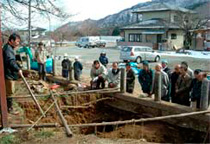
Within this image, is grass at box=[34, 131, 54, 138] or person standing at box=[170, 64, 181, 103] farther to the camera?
person standing at box=[170, 64, 181, 103]

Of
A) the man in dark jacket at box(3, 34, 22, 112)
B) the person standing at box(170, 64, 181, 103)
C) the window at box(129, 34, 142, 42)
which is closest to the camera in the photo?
the man in dark jacket at box(3, 34, 22, 112)

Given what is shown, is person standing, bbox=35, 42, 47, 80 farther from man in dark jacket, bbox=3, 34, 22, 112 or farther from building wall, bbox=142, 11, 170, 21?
building wall, bbox=142, 11, 170, 21

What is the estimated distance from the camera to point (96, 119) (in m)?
9.11

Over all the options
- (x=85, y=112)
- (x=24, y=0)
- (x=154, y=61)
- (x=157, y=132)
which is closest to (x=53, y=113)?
(x=85, y=112)

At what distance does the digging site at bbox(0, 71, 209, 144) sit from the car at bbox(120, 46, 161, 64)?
472 inches

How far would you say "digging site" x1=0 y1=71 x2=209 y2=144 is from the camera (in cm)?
545

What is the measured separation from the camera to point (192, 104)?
22.8 feet

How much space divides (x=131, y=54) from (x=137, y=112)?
14262 millimetres

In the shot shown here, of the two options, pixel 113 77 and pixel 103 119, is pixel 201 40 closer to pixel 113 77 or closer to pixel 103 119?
pixel 113 77

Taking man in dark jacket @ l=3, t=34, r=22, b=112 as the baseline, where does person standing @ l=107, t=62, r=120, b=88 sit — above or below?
below

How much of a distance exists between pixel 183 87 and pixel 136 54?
15.8 meters

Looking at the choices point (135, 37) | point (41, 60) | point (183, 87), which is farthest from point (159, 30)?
point (183, 87)

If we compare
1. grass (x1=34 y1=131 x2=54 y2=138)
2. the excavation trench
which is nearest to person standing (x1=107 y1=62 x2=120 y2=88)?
the excavation trench

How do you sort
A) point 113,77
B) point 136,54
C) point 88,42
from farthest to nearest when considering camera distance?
1. point 88,42
2. point 136,54
3. point 113,77
